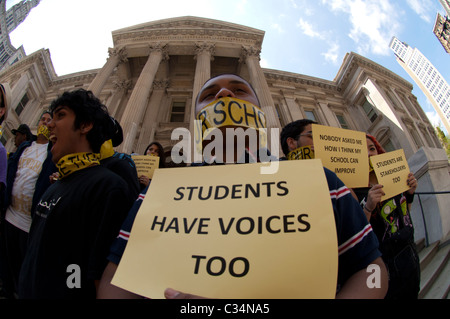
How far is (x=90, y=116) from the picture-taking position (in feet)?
6.56

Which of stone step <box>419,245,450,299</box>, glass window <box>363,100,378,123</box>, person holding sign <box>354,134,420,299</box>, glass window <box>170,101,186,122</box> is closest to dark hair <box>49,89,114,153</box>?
person holding sign <box>354,134,420,299</box>

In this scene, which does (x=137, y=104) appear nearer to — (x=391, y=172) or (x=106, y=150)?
(x=106, y=150)

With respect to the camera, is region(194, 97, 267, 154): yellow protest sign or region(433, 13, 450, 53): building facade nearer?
region(194, 97, 267, 154): yellow protest sign

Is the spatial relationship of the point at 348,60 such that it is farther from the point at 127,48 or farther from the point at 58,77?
the point at 58,77

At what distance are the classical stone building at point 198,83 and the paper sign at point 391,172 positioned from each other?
471 inches

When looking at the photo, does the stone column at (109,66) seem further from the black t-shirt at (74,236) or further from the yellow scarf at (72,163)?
the black t-shirt at (74,236)

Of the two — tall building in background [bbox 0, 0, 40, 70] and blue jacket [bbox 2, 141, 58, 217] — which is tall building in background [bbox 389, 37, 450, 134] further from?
tall building in background [bbox 0, 0, 40, 70]

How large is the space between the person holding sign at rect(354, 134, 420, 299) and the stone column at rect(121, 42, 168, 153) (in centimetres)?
1086

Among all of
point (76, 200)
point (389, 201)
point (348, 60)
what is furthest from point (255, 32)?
point (76, 200)

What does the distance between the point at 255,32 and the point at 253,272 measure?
22.3m

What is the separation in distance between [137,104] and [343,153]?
12885 mm

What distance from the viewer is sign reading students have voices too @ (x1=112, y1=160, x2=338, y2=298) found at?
78 cm

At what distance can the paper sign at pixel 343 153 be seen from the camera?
213cm

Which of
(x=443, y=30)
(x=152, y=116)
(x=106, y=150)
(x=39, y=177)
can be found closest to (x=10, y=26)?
(x=152, y=116)
